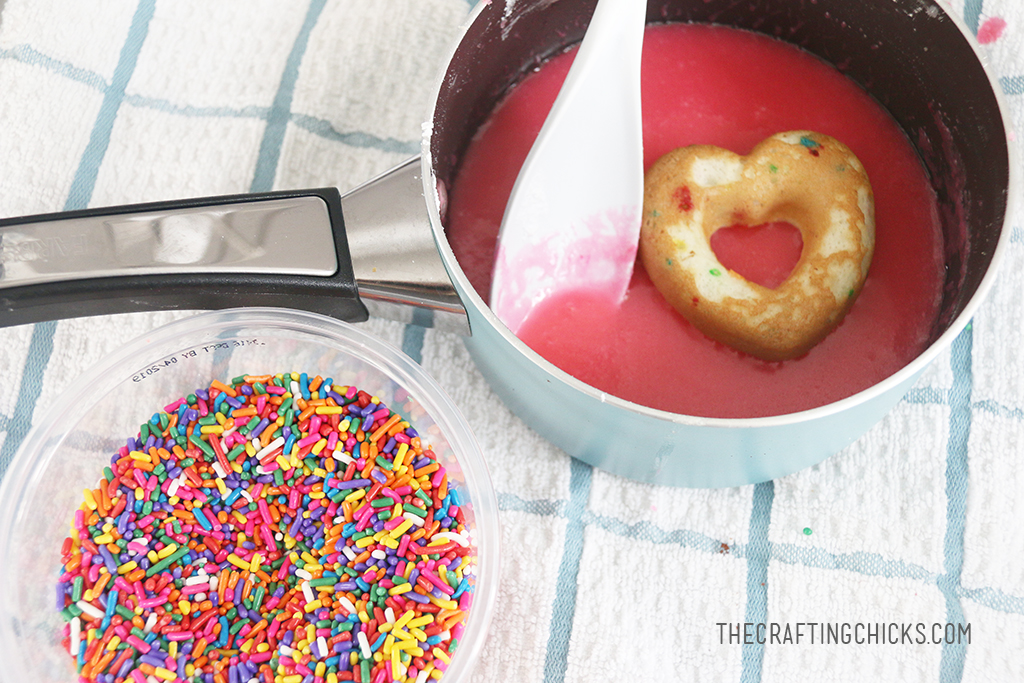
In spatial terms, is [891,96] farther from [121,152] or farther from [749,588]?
[121,152]

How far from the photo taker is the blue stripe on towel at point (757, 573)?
2.52 feet

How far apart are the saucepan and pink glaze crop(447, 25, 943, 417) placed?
0.04 meters

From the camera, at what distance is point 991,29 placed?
0.92m

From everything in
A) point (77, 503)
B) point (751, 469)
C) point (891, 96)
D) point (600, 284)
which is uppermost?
point (891, 96)

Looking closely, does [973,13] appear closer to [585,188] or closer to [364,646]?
[585,188]

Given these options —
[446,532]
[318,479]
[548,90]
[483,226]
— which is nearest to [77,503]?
[318,479]

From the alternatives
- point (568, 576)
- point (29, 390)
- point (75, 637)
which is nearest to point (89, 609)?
point (75, 637)

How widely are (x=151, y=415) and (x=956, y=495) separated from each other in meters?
0.77

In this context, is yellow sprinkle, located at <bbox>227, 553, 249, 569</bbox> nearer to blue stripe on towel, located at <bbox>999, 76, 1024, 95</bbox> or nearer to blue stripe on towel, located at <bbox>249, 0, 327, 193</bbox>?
blue stripe on towel, located at <bbox>249, 0, 327, 193</bbox>

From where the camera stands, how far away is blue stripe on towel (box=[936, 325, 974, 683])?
2.53ft

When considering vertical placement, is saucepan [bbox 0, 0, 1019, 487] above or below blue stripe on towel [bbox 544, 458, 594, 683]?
above

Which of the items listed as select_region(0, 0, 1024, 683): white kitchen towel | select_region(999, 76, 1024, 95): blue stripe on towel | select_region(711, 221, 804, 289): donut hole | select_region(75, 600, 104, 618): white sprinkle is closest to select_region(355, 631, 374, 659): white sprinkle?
select_region(0, 0, 1024, 683): white kitchen towel

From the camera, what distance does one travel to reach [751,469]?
28.4 inches

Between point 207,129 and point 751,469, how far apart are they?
658mm
